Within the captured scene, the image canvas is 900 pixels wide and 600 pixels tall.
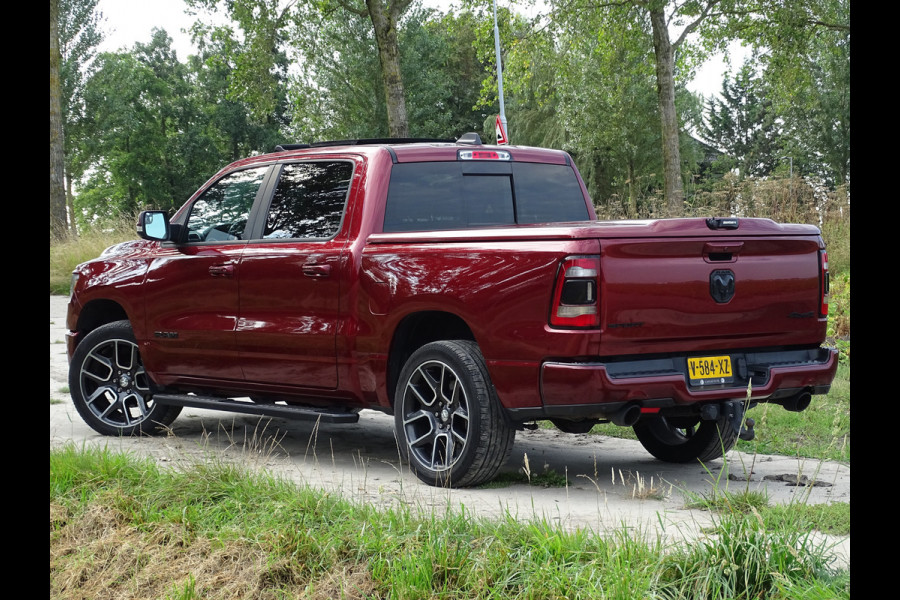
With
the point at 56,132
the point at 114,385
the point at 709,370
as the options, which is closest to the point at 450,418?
the point at 709,370

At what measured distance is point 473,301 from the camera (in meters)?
5.68

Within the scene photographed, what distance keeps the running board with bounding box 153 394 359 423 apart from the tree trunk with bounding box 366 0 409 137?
1144cm

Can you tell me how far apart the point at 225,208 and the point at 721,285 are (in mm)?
3707

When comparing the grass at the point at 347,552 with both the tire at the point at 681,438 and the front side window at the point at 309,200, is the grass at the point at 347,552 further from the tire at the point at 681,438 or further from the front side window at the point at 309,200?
the tire at the point at 681,438

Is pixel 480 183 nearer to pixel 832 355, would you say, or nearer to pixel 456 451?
pixel 456 451

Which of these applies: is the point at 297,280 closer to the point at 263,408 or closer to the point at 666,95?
the point at 263,408

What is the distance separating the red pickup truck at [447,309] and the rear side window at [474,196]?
14mm

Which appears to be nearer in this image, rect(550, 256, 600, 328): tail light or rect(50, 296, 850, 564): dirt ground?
rect(50, 296, 850, 564): dirt ground

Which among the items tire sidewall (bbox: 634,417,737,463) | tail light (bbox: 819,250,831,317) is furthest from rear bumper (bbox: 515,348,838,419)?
tire sidewall (bbox: 634,417,737,463)

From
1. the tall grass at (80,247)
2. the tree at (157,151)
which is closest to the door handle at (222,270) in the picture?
the tall grass at (80,247)

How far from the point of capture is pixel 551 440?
25.8 ft

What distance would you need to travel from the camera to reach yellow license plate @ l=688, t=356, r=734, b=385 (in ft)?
18.0

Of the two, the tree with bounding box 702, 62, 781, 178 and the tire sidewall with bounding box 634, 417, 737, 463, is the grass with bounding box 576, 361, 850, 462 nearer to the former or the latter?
the tire sidewall with bounding box 634, 417, 737, 463
